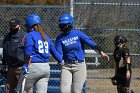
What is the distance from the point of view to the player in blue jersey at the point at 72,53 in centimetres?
1034

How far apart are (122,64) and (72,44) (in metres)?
1.70

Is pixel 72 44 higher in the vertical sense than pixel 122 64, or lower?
higher

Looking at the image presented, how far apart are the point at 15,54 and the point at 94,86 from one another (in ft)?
13.0

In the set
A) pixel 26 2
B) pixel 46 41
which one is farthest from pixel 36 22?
pixel 26 2

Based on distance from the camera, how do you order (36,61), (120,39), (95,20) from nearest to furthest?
(36,61)
(120,39)
(95,20)

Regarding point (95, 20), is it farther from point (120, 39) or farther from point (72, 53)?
point (72, 53)

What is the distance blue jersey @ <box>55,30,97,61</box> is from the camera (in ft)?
34.2

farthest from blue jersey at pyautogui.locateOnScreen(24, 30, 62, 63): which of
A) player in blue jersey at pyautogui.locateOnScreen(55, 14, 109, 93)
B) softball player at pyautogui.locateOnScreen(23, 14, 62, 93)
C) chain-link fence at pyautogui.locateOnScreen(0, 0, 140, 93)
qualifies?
chain-link fence at pyautogui.locateOnScreen(0, 0, 140, 93)

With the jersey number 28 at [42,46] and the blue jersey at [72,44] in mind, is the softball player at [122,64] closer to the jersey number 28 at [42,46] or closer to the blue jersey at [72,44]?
the blue jersey at [72,44]

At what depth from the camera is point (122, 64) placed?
→ 11.7 m

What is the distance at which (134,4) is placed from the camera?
12570mm

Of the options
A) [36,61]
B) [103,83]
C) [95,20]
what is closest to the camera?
[36,61]

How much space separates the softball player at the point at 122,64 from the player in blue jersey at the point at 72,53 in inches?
49.5

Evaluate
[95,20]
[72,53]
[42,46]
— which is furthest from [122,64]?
[42,46]
